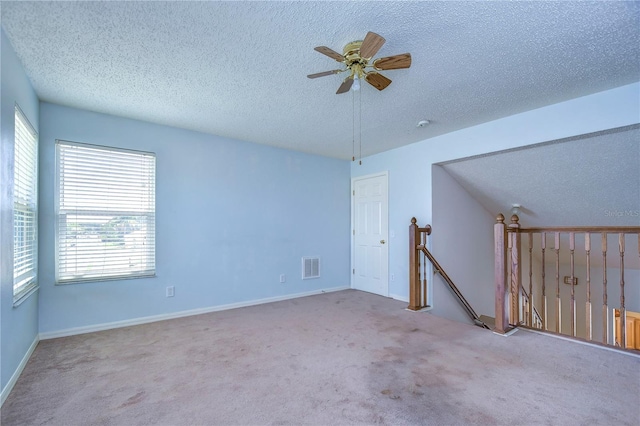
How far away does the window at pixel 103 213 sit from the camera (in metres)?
3.22

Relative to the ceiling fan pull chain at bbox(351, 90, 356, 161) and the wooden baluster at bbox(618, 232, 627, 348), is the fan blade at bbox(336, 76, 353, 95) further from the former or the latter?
the wooden baluster at bbox(618, 232, 627, 348)

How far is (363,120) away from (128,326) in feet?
12.2

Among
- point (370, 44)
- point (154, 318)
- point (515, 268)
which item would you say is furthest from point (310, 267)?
point (370, 44)

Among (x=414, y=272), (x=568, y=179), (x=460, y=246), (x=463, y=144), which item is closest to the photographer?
(x=568, y=179)

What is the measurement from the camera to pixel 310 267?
509 centimetres

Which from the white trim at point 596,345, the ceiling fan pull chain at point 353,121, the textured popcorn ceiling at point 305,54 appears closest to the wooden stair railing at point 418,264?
the white trim at point 596,345

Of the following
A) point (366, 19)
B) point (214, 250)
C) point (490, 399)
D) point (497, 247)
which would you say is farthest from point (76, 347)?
point (497, 247)

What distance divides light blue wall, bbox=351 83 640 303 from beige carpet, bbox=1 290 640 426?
161cm

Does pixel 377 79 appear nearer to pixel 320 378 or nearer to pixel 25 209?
pixel 320 378

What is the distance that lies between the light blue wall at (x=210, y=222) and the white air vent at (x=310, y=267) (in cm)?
9

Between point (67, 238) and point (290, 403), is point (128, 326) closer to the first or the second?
point (67, 238)

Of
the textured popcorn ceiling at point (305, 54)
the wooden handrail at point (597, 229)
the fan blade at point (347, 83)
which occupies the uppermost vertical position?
the textured popcorn ceiling at point (305, 54)

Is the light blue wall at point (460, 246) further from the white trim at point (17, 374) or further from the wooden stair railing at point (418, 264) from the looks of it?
the white trim at point (17, 374)

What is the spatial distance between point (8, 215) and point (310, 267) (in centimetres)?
373
